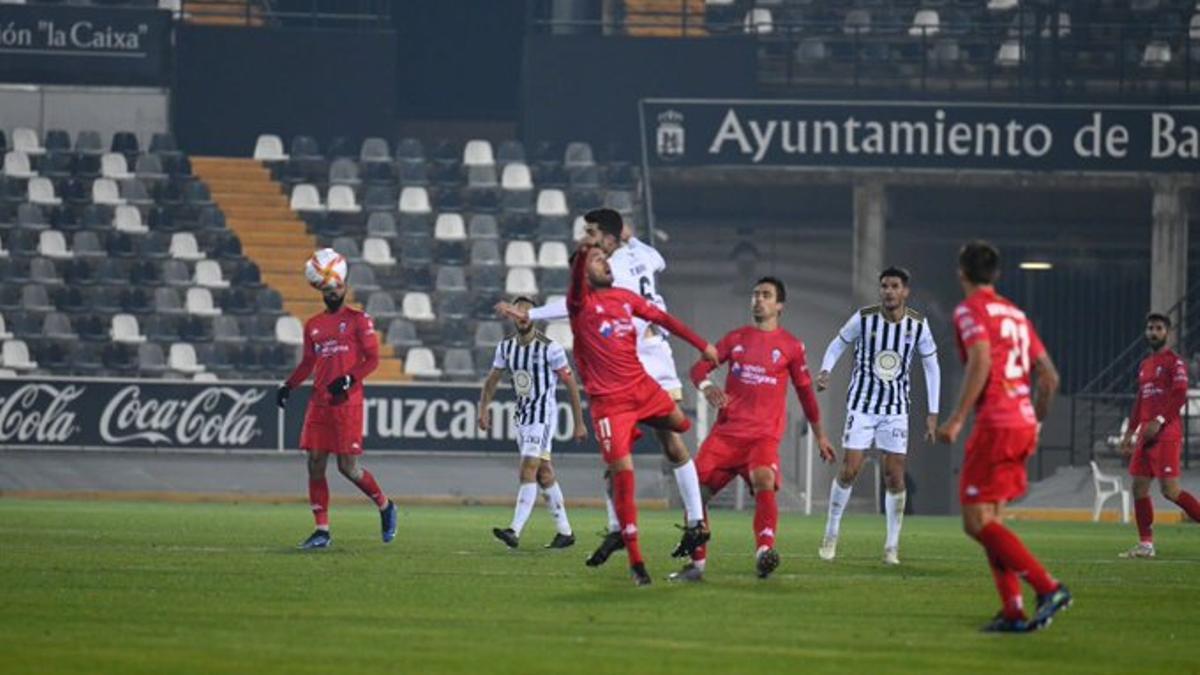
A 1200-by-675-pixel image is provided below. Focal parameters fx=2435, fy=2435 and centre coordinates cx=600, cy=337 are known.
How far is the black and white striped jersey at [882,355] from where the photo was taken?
65.6 ft

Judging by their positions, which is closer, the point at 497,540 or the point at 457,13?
the point at 497,540

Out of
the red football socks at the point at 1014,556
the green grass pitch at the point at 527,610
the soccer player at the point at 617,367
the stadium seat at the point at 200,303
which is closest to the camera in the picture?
the green grass pitch at the point at 527,610

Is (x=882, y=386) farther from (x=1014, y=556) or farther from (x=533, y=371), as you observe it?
(x=1014, y=556)

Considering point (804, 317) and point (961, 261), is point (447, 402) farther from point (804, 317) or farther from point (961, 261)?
point (961, 261)

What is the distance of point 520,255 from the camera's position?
1490 inches

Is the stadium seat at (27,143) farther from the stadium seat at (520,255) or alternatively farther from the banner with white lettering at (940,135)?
the banner with white lettering at (940,135)

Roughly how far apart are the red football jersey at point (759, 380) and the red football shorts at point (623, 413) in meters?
1.34

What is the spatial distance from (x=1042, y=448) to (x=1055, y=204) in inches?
165

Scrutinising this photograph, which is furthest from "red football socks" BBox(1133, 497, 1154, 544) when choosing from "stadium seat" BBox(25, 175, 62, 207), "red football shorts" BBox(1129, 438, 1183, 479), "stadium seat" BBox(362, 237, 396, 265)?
"stadium seat" BBox(25, 175, 62, 207)

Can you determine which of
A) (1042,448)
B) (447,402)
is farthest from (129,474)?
(1042,448)

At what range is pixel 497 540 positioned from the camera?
2227 cm

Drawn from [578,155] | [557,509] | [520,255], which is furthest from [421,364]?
[557,509]

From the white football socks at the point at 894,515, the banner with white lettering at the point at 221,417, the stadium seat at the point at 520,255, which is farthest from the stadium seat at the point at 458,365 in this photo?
the white football socks at the point at 894,515

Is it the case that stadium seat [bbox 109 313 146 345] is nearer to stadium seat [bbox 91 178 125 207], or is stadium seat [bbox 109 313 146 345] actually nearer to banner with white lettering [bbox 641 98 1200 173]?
stadium seat [bbox 91 178 125 207]
